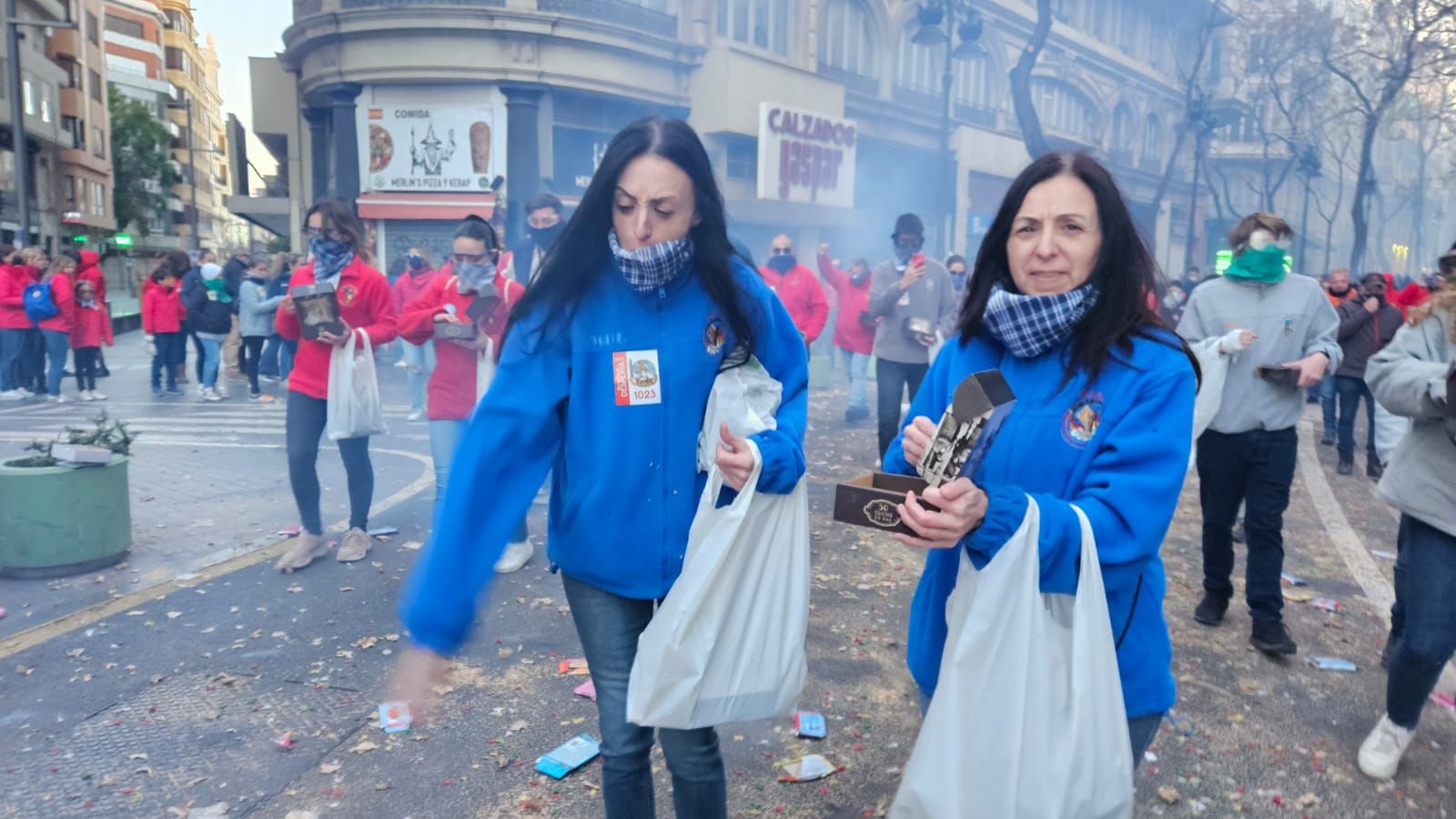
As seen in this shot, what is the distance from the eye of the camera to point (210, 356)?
13875 millimetres

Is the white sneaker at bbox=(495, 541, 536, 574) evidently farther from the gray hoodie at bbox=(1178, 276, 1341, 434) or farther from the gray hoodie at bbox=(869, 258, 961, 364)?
the gray hoodie at bbox=(1178, 276, 1341, 434)

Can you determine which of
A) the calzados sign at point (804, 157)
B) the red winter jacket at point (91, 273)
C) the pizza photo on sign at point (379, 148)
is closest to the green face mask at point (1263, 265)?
the red winter jacket at point (91, 273)

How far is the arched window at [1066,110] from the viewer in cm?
3794

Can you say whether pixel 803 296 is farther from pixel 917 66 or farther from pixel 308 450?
pixel 917 66

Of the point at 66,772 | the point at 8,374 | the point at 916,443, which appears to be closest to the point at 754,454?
the point at 916,443

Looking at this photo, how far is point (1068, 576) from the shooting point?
5.89ft

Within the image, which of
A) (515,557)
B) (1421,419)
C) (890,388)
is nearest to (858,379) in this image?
(890,388)

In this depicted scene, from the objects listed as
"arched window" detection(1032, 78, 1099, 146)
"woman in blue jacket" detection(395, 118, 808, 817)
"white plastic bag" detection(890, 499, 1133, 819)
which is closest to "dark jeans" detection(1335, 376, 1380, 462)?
"woman in blue jacket" detection(395, 118, 808, 817)

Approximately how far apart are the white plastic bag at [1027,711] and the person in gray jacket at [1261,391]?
342 centimetres

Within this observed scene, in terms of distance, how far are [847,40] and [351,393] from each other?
25797 millimetres

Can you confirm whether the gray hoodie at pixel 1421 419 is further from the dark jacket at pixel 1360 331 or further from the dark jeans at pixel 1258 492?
the dark jacket at pixel 1360 331

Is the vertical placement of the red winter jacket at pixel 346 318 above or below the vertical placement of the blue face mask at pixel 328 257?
below

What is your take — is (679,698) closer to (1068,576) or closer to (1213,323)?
(1068,576)

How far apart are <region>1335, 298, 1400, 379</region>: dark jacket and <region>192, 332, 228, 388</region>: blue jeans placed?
13.3 metres
